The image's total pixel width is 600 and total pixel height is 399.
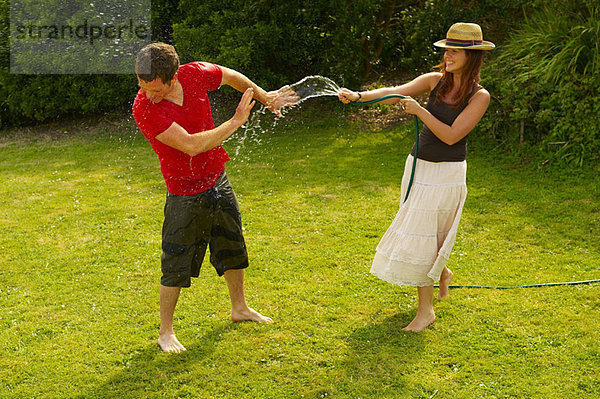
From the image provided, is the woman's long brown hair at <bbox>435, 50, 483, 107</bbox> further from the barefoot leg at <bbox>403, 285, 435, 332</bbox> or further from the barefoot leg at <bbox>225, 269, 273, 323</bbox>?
the barefoot leg at <bbox>225, 269, 273, 323</bbox>

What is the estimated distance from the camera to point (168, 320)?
405cm

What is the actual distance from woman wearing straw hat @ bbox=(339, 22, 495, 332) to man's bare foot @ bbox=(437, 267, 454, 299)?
1.30 feet

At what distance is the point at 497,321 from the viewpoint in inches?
167

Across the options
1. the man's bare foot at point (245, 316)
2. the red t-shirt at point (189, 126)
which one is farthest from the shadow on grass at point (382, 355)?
the red t-shirt at point (189, 126)

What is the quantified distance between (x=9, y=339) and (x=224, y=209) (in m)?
1.77

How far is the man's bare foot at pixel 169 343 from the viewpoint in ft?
13.2

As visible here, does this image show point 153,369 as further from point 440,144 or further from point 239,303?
point 440,144

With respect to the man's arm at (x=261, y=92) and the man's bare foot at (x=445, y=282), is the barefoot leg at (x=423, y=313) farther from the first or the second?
the man's arm at (x=261, y=92)

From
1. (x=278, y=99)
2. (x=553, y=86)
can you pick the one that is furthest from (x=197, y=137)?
(x=553, y=86)

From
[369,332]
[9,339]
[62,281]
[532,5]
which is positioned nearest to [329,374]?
[369,332]

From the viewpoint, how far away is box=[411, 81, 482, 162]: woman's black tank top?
12.7 ft

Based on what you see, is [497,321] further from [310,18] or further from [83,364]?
[310,18]

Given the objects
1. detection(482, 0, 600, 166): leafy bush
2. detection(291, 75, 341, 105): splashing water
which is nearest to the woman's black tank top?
detection(291, 75, 341, 105): splashing water

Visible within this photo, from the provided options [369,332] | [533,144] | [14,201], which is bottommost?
[14,201]
